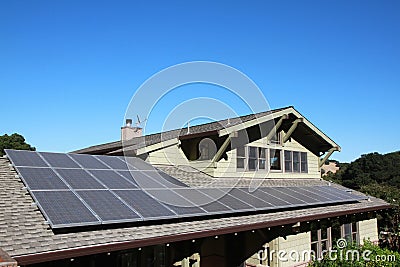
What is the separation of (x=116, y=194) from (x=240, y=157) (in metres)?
6.89

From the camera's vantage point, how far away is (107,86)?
1496cm

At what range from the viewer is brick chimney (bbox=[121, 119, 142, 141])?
16.1m

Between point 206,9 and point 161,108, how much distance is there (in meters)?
5.44

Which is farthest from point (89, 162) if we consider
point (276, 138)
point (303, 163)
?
point (303, 163)

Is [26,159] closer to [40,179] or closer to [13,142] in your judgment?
[40,179]

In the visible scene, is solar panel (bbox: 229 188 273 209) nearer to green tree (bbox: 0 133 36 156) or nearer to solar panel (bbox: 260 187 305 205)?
solar panel (bbox: 260 187 305 205)

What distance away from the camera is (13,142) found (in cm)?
3875

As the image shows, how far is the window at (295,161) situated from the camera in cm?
1655

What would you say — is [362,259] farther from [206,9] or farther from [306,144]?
[206,9]

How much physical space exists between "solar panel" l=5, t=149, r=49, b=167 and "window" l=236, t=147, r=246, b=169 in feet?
23.9

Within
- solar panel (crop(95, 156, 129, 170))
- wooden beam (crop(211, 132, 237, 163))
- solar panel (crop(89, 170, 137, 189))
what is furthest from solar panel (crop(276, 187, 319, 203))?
solar panel (crop(89, 170, 137, 189))

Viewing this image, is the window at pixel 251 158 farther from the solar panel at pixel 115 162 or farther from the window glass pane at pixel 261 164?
the solar panel at pixel 115 162

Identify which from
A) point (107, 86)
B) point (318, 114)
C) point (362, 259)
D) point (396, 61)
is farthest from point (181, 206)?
point (396, 61)

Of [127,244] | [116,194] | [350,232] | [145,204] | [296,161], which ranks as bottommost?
[350,232]
